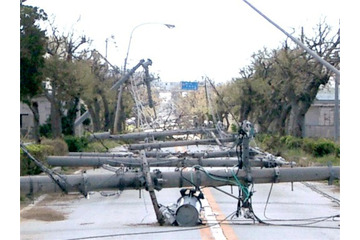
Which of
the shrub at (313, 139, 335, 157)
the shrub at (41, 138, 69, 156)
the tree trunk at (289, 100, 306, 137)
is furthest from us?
the tree trunk at (289, 100, 306, 137)

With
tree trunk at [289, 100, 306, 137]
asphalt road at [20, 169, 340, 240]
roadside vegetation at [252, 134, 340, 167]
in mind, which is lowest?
asphalt road at [20, 169, 340, 240]

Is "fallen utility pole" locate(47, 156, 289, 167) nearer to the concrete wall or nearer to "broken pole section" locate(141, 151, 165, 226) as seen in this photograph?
"broken pole section" locate(141, 151, 165, 226)

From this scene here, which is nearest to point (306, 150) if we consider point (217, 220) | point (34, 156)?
point (34, 156)

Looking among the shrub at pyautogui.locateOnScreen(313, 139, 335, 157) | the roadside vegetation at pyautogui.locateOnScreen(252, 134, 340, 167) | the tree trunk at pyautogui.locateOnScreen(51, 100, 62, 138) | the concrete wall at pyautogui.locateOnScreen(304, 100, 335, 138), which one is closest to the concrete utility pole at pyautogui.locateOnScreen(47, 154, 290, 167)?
the roadside vegetation at pyautogui.locateOnScreen(252, 134, 340, 167)

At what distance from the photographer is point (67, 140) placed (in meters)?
35.7

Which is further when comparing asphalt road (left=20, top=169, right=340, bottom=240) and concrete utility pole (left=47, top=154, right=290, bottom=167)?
concrete utility pole (left=47, top=154, right=290, bottom=167)

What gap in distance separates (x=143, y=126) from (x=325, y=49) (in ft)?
83.9

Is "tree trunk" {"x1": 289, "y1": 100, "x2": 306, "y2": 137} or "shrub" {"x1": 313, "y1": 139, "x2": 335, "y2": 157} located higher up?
"tree trunk" {"x1": 289, "y1": 100, "x2": 306, "y2": 137}

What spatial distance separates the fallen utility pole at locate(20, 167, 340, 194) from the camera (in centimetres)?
1427

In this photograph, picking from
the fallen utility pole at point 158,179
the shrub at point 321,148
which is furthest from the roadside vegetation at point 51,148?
the shrub at point 321,148

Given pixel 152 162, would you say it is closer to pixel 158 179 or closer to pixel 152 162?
pixel 152 162

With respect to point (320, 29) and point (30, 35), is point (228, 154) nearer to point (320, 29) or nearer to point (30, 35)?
point (30, 35)

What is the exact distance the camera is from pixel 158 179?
14.7 m
